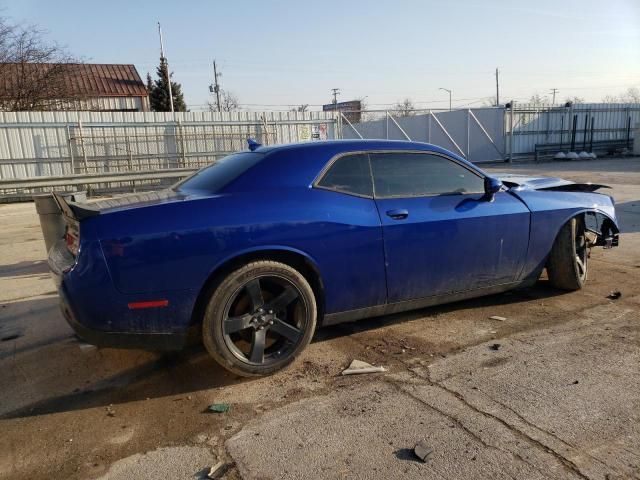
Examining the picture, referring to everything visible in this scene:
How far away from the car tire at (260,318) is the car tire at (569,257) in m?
2.70

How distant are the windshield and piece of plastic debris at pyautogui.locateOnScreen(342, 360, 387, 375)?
5.11ft

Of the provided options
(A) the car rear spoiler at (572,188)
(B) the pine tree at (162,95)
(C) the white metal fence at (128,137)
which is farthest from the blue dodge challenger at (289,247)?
(B) the pine tree at (162,95)

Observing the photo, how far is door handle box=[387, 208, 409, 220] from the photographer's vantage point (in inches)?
148

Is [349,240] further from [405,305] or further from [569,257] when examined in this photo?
[569,257]

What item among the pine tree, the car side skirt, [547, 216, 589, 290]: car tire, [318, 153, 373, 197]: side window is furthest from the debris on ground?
the pine tree

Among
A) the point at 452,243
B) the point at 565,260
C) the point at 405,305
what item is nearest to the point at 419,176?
the point at 452,243

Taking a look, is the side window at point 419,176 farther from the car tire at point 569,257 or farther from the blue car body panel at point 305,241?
the car tire at point 569,257

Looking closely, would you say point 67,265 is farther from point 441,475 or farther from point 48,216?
point 48,216

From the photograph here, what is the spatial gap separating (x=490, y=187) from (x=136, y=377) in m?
3.15

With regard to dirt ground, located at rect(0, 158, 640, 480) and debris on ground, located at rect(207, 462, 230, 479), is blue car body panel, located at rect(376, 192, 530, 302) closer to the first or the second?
dirt ground, located at rect(0, 158, 640, 480)

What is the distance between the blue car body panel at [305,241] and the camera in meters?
3.04

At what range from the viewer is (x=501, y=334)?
4.07 m

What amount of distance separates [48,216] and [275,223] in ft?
11.4

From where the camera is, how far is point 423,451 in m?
2.54
